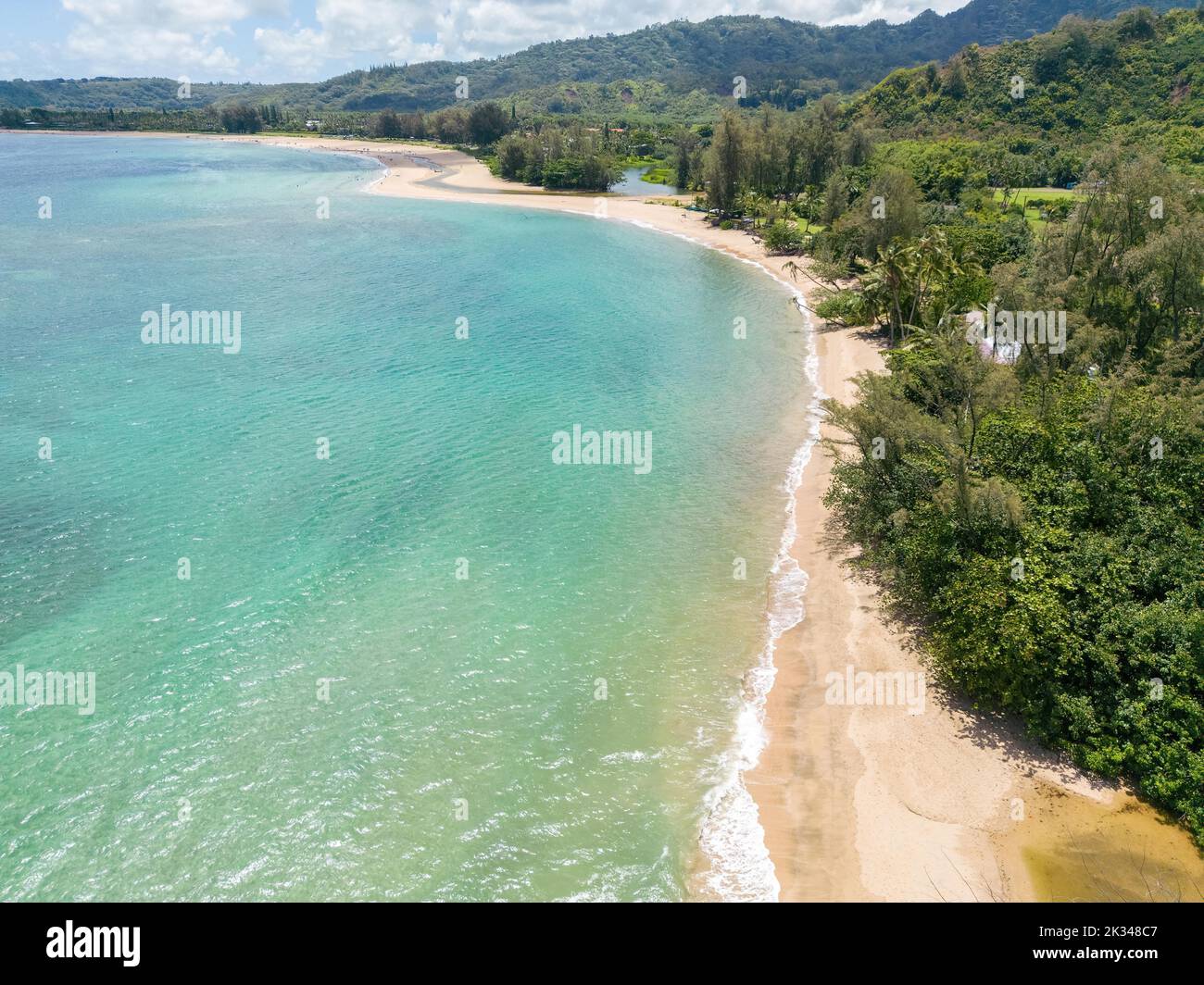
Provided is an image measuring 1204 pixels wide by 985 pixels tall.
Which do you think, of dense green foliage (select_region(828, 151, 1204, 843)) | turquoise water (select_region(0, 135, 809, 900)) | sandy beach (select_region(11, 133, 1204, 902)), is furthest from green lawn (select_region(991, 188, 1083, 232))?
sandy beach (select_region(11, 133, 1204, 902))

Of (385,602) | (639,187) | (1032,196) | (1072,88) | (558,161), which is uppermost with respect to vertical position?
(1072,88)

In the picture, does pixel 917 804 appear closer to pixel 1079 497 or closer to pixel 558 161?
pixel 1079 497

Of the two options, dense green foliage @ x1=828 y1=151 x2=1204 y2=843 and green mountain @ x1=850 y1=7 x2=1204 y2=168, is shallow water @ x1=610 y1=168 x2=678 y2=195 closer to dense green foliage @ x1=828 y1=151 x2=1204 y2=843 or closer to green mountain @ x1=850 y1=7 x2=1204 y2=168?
green mountain @ x1=850 y1=7 x2=1204 y2=168

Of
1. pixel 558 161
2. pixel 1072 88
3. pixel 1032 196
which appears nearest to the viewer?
pixel 1032 196

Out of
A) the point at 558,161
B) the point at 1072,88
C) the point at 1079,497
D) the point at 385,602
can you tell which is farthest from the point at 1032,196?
the point at 385,602

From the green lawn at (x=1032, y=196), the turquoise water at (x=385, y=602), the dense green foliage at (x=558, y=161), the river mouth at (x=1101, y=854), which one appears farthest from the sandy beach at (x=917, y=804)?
the dense green foliage at (x=558, y=161)

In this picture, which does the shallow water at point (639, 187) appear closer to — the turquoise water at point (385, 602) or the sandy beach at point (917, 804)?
the turquoise water at point (385, 602)
